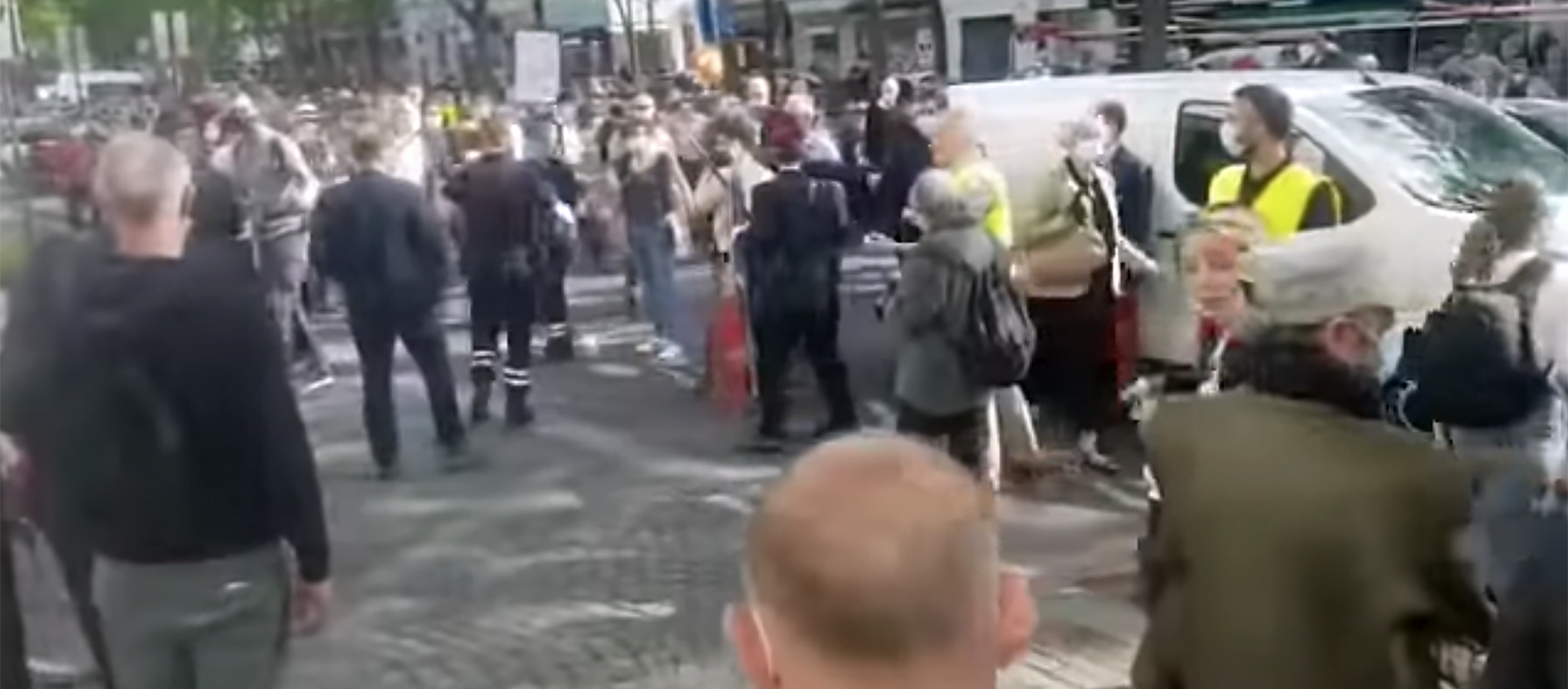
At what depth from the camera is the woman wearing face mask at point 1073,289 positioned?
3.78 m

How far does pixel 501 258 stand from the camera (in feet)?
10.9

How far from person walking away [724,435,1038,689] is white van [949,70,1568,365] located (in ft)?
6.91

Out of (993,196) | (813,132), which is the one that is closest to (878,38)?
(813,132)

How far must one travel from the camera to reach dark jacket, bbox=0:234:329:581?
2.89 metres

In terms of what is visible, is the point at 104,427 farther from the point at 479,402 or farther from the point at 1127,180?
the point at 1127,180

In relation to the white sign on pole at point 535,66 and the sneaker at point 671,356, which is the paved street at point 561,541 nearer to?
the sneaker at point 671,356

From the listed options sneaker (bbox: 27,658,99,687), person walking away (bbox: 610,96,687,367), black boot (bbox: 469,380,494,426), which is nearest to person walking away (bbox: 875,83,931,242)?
person walking away (bbox: 610,96,687,367)

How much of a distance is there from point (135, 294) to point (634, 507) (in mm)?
1019

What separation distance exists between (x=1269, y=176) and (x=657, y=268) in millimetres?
1130

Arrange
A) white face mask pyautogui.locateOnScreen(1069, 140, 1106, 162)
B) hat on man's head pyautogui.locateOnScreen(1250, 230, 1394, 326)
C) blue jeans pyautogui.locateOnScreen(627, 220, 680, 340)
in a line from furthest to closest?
white face mask pyautogui.locateOnScreen(1069, 140, 1106, 162)
blue jeans pyautogui.locateOnScreen(627, 220, 680, 340)
hat on man's head pyautogui.locateOnScreen(1250, 230, 1394, 326)

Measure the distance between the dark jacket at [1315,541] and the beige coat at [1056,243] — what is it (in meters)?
1.21

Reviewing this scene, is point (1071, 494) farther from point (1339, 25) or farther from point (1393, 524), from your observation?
point (1393, 524)

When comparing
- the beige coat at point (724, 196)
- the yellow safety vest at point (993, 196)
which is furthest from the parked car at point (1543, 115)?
the beige coat at point (724, 196)

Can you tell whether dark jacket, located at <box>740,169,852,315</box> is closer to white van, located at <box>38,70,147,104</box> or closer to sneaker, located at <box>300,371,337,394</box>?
sneaker, located at <box>300,371,337,394</box>
